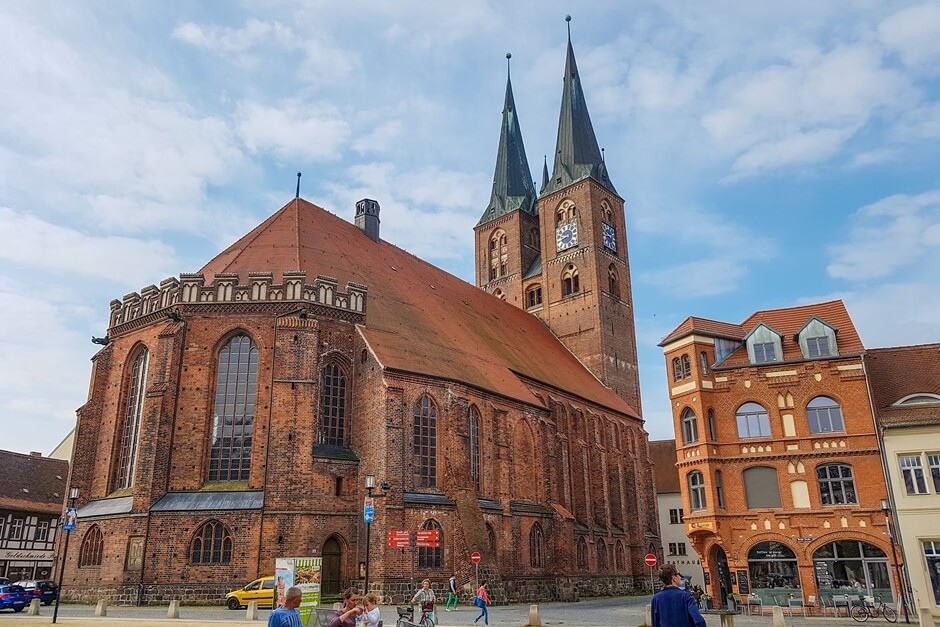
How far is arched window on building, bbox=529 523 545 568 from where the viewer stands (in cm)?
3159

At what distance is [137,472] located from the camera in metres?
26.5

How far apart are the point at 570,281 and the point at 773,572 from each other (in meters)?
32.3

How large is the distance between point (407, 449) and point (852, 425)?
15.2 meters

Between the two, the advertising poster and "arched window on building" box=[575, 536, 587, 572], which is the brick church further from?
the advertising poster


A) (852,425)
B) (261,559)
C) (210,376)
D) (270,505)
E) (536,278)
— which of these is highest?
(536,278)

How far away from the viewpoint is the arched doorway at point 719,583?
25.1 m

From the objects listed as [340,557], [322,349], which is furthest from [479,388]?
[340,557]

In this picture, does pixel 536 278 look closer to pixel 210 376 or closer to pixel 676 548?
pixel 676 548

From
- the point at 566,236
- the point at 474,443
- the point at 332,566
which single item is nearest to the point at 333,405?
the point at 332,566

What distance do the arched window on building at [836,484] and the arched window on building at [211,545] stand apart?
1964cm

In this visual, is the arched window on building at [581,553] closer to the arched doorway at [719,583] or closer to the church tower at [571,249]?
the arched doorway at [719,583]

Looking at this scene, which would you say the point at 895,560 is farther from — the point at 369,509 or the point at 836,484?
the point at 369,509

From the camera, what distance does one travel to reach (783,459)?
24.7 metres

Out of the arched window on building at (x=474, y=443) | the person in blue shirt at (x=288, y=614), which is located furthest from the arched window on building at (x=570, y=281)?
the person in blue shirt at (x=288, y=614)
